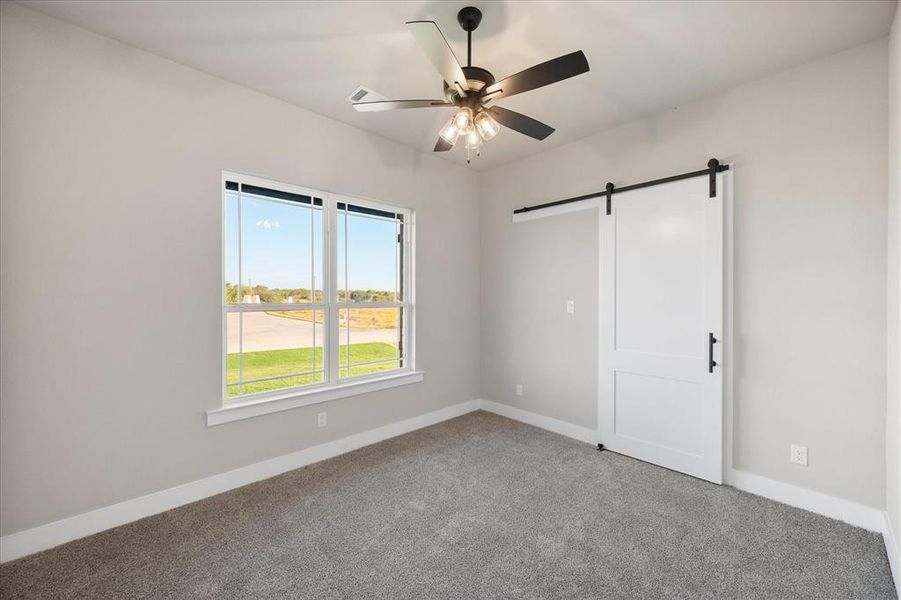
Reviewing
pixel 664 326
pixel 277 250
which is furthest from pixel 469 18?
pixel 664 326

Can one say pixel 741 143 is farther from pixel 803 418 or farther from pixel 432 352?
pixel 432 352

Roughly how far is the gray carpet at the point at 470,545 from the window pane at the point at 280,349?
727 millimetres

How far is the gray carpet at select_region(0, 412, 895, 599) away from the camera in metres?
1.88

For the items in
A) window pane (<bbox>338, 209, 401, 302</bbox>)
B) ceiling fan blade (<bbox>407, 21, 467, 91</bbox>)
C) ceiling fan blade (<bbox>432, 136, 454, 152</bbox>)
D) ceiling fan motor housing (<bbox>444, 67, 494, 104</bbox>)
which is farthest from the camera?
window pane (<bbox>338, 209, 401, 302</bbox>)

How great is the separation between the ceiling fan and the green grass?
1.99 m

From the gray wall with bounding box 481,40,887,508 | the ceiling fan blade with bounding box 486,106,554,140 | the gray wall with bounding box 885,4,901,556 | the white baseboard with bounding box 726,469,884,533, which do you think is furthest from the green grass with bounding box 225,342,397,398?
the gray wall with bounding box 885,4,901,556

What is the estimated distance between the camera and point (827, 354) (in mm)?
2508

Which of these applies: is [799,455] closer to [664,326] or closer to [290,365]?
[664,326]

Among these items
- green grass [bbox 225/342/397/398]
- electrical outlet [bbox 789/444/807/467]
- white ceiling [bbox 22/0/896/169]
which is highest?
white ceiling [bbox 22/0/896/169]

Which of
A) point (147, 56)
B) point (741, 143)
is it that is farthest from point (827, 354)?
point (147, 56)

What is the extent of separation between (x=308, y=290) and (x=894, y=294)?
369cm

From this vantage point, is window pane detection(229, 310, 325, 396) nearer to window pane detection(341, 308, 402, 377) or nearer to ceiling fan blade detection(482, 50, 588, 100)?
window pane detection(341, 308, 402, 377)

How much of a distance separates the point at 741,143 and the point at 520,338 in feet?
8.16

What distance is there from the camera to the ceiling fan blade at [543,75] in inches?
67.3
